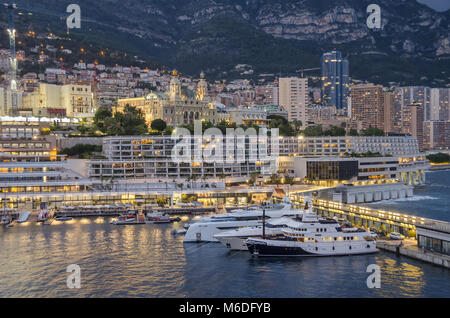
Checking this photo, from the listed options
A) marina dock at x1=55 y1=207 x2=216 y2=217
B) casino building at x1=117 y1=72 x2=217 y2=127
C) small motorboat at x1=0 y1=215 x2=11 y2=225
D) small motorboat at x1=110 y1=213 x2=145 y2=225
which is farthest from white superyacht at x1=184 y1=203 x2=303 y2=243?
casino building at x1=117 y1=72 x2=217 y2=127

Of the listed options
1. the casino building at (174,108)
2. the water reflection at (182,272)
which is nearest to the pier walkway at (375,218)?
the water reflection at (182,272)

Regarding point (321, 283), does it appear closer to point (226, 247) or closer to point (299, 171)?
point (226, 247)

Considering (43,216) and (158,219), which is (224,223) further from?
(43,216)

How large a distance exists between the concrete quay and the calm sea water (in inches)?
23.8

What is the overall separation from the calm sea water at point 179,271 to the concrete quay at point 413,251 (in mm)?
605

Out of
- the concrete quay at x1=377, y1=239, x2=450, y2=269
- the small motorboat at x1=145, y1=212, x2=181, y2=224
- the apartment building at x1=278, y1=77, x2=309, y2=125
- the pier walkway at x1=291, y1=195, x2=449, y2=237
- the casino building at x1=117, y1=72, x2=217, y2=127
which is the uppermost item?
the apartment building at x1=278, y1=77, x2=309, y2=125

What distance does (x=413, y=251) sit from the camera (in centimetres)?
3931

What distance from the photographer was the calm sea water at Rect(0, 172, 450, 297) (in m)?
32.3

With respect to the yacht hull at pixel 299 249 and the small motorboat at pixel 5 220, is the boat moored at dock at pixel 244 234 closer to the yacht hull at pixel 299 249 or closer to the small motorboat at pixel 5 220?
the yacht hull at pixel 299 249

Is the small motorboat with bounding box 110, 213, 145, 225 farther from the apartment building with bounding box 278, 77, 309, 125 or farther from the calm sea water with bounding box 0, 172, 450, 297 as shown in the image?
the apartment building with bounding box 278, 77, 309, 125

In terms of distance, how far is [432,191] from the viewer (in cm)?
8981

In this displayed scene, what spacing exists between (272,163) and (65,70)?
300ft

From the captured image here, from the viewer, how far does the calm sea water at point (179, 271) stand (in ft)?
106
